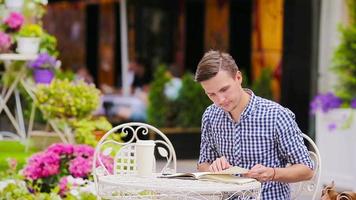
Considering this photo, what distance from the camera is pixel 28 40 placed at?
8.90 meters

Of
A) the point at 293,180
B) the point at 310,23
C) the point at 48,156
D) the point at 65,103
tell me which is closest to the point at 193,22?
the point at 310,23

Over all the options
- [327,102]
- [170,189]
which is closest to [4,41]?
[327,102]

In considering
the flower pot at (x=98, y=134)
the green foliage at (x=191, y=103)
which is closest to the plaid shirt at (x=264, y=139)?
the flower pot at (x=98, y=134)

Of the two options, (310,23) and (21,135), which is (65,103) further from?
(310,23)

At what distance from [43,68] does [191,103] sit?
3052 millimetres

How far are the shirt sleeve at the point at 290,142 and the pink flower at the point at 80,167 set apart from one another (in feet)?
8.80

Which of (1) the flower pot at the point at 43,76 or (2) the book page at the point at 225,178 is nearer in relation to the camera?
(2) the book page at the point at 225,178

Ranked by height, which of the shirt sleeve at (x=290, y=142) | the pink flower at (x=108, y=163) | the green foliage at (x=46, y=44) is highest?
the shirt sleeve at (x=290, y=142)

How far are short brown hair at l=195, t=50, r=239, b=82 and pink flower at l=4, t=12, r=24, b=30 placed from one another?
526cm

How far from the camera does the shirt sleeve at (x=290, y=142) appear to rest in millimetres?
3906

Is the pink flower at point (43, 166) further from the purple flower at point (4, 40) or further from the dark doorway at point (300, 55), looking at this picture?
the dark doorway at point (300, 55)

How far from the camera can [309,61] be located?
1120cm

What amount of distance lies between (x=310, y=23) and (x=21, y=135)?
3.75 m

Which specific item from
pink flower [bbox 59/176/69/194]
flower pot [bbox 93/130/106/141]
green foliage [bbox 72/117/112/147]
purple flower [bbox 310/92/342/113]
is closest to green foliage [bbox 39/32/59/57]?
green foliage [bbox 72/117/112/147]
